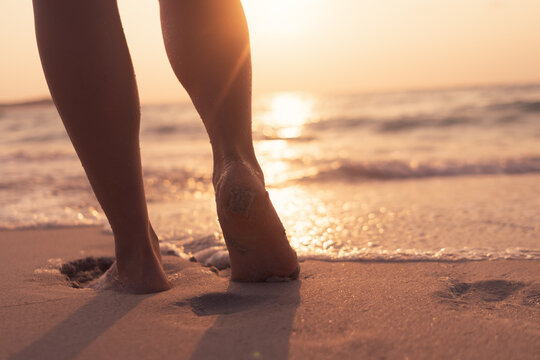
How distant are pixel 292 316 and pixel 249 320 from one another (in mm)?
79

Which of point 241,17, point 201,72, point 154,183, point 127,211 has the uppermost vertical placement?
point 241,17

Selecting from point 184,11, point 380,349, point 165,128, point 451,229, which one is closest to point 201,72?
point 184,11

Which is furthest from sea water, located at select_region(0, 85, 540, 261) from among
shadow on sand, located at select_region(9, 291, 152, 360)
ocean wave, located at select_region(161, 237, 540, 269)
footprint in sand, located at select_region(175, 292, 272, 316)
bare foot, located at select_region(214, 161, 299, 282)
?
shadow on sand, located at select_region(9, 291, 152, 360)

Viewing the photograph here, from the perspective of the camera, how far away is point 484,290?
1.15 meters

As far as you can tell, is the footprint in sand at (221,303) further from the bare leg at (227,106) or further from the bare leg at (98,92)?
the bare leg at (98,92)

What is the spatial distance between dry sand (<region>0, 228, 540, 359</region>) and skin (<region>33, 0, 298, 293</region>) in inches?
2.9

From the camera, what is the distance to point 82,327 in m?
0.87

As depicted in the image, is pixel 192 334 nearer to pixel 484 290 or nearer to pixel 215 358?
pixel 215 358

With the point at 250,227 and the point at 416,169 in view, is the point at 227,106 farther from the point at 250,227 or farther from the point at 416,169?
the point at 416,169

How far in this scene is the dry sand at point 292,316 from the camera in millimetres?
782

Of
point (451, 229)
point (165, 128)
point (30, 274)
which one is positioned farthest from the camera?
point (165, 128)

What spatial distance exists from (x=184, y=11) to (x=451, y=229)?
1.23 m

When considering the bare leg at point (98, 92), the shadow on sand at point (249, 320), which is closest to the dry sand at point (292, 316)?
the shadow on sand at point (249, 320)

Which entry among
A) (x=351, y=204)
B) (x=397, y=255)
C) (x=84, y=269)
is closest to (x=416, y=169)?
(x=351, y=204)
